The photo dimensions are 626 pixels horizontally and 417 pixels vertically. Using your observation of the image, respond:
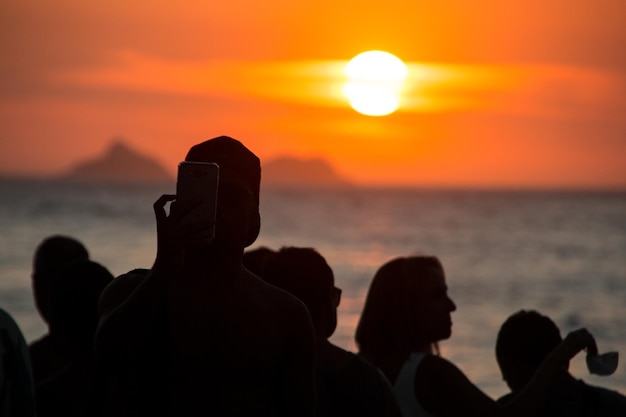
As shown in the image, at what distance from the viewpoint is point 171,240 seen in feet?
9.93

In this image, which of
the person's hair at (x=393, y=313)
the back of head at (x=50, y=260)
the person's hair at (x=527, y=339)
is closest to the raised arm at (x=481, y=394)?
the person's hair at (x=393, y=313)

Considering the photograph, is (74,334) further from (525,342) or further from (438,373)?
(525,342)

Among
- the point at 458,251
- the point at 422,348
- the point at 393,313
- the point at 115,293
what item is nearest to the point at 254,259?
the point at 393,313

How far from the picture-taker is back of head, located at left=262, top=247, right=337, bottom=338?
4.46 m

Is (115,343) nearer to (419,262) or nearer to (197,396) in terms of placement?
(197,396)

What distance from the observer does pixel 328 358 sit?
14.7 feet

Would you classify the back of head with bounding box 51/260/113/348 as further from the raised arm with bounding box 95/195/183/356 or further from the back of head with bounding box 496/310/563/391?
the back of head with bounding box 496/310/563/391

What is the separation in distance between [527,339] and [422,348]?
54cm

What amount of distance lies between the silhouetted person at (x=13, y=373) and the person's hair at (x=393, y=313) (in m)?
2.22

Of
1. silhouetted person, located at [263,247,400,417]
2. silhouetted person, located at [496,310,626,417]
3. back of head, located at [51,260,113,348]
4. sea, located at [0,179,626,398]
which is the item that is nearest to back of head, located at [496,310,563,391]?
silhouetted person, located at [496,310,626,417]

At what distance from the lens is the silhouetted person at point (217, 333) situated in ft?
10.2

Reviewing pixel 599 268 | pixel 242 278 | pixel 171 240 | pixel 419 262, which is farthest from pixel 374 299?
pixel 599 268

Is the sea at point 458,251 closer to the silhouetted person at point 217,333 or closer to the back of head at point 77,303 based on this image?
the back of head at point 77,303

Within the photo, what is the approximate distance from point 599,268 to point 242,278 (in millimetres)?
45630
